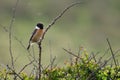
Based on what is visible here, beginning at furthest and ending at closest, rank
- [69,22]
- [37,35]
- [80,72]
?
1. [69,22]
2. [37,35]
3. [80,72]

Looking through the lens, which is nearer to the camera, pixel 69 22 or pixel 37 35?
pixel 37 35

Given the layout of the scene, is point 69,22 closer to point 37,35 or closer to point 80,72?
point 37,35

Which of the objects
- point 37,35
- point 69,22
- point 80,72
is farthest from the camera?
point 69,22

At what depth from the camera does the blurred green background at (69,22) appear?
64.1 ft

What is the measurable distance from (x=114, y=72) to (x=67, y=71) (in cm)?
47

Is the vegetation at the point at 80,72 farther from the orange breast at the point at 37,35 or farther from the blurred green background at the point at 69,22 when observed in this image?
the blurred green background at the point at 69,22

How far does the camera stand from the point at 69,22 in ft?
73.5

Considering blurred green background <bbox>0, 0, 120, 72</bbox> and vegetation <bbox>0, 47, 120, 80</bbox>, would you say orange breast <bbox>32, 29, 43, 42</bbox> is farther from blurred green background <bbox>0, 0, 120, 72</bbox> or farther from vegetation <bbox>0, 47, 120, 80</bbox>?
blurred green background <bbox>0, 0, 120, 72</bbox>

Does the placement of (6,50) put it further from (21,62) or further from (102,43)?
(102,43)

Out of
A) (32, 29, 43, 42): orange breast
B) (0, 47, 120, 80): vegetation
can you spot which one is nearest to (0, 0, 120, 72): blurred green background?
(32, 29, 43, 42): orange breast

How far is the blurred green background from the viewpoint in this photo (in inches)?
769

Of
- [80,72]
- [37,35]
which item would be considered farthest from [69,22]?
[80,72]

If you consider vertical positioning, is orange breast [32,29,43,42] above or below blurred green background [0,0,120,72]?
below

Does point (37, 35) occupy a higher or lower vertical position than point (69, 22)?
lower
